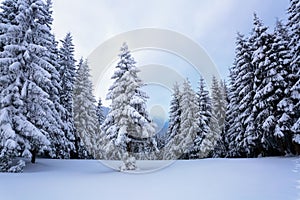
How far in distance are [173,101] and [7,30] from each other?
23.4 metres

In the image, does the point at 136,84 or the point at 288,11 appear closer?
the point at 136,84

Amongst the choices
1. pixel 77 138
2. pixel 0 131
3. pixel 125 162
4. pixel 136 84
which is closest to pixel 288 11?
pixel 136 84

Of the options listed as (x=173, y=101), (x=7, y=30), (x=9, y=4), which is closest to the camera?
(x=7, y=30)

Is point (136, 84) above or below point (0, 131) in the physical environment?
above

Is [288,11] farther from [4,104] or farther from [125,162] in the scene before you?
[4,104]

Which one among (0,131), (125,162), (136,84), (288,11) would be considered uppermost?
(288,11)

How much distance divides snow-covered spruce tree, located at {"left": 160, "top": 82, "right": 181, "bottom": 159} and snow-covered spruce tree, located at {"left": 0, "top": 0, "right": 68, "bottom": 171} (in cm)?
1825

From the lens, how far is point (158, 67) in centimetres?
2080

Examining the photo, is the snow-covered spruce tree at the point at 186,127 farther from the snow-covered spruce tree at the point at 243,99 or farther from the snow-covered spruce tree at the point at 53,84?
the snow-covered spruce tree at the point at 53,84

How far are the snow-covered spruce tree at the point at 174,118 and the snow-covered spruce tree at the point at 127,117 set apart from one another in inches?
601

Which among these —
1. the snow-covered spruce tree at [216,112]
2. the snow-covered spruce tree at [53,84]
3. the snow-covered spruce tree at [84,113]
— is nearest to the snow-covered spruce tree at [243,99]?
the snow-covered spruce tree at [216,112]

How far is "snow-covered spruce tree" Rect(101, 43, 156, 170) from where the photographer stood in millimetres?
13906

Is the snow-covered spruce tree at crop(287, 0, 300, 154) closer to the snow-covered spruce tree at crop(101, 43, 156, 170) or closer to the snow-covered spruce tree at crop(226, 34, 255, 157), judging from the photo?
the snow-covered spruce tree at crop(226, 34, 255, 157)

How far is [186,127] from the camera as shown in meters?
28.8
